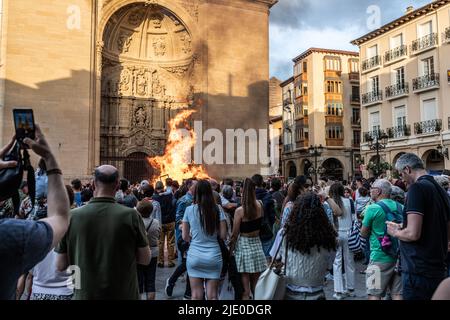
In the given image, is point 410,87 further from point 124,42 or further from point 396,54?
point 124,42

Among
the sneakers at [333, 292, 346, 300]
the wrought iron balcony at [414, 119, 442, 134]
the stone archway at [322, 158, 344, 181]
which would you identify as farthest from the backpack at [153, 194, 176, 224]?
the stone archway at [322, 158, 344, 181]

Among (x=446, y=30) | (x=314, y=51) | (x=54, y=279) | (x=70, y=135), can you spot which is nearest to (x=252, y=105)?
(x=70, y=135)

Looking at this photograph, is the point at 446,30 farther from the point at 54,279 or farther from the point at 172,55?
the point at 54,279

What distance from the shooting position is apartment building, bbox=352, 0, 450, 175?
26719mm

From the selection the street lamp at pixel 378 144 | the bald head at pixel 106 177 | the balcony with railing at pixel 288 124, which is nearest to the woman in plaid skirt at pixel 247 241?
the bald head at pixel 106 177

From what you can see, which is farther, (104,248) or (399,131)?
(399,131)

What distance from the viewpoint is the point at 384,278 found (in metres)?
4.61

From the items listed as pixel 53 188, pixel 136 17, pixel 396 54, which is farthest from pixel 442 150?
pixel 53 188

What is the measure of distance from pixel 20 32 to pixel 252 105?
12232mm

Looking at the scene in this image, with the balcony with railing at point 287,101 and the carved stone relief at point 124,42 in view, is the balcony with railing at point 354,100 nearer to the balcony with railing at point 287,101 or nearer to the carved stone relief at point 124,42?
the balcony with railing at point 287,101

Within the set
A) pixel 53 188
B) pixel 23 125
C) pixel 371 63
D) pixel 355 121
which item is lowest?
pixel 53 188

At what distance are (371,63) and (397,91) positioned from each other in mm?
4375

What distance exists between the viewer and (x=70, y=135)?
18.2 m

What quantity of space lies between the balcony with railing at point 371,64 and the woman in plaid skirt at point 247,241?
30.9 m
